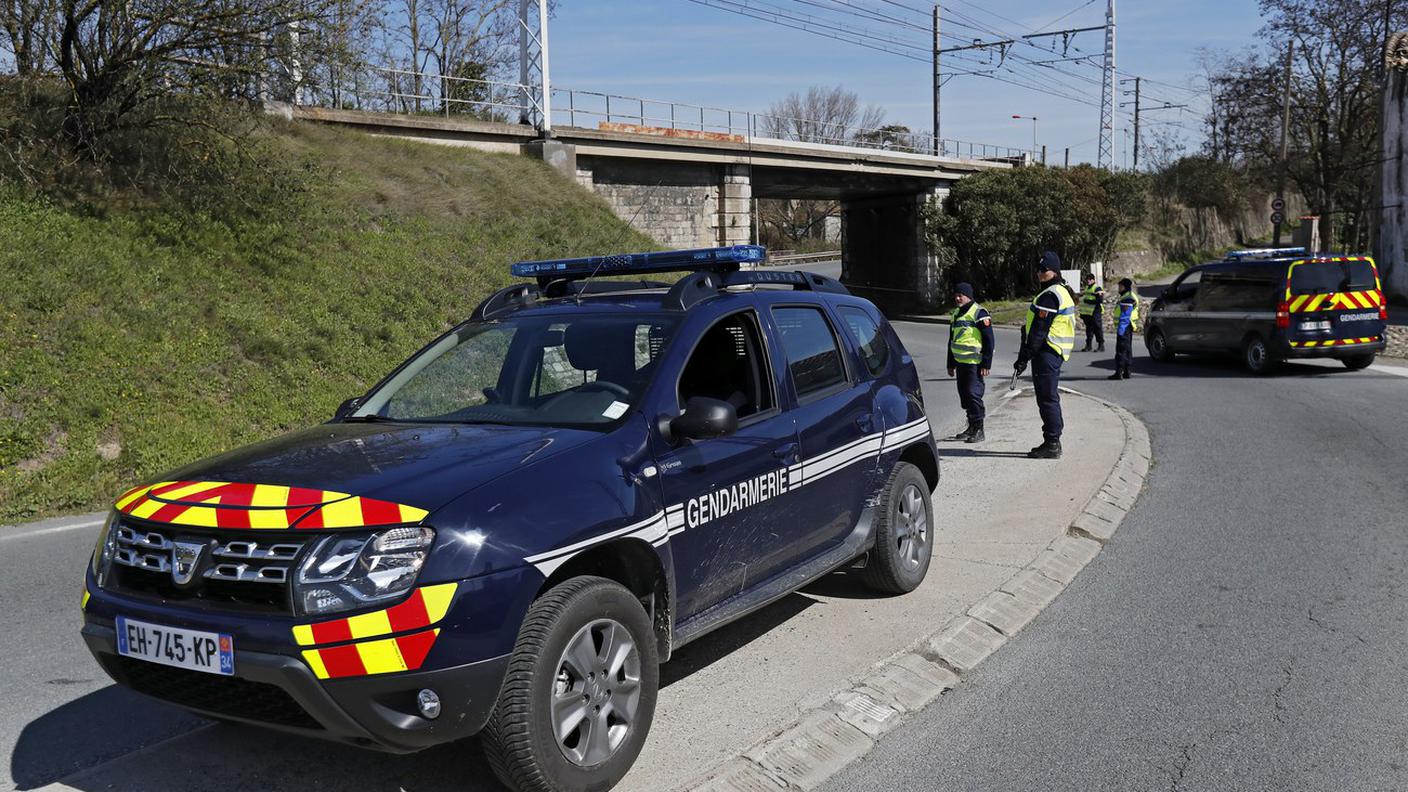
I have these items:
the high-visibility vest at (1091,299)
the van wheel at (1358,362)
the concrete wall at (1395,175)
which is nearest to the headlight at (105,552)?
the high-visibility vest at (1091,299)

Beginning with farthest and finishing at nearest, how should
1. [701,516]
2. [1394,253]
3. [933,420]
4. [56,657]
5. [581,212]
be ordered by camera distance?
[1394,253] < [581,212] < [933,420] < [56,657] < [701,516]

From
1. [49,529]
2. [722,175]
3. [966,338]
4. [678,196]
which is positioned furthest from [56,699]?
[722,175]

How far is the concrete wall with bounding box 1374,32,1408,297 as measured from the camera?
108 ft

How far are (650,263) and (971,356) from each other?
7.19 metres

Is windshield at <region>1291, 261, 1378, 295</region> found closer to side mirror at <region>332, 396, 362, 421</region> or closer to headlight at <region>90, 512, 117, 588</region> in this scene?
side mirror at <region>332, 396, 362, 421</region>

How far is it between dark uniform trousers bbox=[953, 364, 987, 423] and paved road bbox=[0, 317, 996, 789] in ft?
22.5

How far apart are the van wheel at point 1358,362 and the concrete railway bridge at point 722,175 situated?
1238 cm

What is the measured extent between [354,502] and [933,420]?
11.6 metres

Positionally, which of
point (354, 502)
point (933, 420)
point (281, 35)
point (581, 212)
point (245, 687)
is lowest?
point (933, 420)

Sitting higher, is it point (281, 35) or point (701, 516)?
point (281, 35)

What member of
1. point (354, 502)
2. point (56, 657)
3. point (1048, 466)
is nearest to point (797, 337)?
point (354, 502)

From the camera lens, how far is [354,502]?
10.9 feet

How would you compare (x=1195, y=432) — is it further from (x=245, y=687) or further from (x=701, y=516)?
(x=245, y=687)

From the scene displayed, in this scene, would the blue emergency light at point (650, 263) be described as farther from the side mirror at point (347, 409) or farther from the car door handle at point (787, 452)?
the side mirror at point (347, 409)
